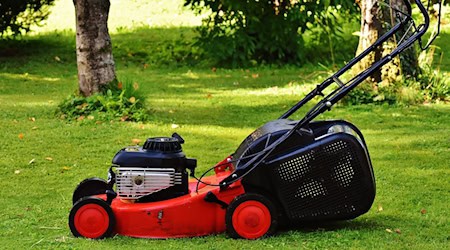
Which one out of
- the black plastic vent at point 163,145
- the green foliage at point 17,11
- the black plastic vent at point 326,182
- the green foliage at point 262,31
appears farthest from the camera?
the green foliage at point 17,11

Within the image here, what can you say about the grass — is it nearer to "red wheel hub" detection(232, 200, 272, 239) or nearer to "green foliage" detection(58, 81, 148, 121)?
"red wheel hub" detection(232, 200, 272, 239)

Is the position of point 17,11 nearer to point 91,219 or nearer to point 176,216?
point 91,219

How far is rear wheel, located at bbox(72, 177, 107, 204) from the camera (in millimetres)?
5562

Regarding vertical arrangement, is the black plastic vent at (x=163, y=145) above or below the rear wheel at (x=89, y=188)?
above

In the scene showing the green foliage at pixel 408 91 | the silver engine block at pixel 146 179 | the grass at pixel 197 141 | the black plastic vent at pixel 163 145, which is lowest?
the grass at pixel 197 141

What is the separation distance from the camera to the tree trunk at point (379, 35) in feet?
32.1

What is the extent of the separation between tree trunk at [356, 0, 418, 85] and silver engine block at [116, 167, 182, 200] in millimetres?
5113

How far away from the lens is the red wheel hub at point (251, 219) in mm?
5008

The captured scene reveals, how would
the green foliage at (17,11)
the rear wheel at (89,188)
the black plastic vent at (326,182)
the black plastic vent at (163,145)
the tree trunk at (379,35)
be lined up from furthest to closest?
the green foliage at (17,11) < the tree trunk at (379,35) < the rear wheel at (89,188) < the black plastic vent at (163,145) < the black plastic vent at (326,182)

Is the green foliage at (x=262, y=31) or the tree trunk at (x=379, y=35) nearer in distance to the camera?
the tree trunk at (x=379, y=35)

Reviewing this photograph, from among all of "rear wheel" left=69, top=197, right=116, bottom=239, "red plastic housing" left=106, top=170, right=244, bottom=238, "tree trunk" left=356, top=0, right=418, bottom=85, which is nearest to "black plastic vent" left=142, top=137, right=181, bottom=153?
"red plastic housing" left=106, top=170, right=244, bottom=238

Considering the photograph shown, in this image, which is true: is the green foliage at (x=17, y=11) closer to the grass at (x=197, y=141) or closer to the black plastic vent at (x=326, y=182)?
the grass at (x=197, y=141)

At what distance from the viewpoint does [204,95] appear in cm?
1086

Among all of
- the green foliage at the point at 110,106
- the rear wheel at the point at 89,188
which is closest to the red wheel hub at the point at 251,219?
the rear wheel at the point at 89,188
